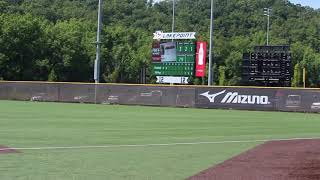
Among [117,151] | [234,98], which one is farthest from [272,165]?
[234,98]

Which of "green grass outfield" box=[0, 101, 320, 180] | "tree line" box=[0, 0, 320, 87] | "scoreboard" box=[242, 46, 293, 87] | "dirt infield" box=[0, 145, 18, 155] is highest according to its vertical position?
"tree line" box=[0, 0, 320, 87]

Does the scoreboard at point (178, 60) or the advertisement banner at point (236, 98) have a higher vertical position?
the scoreboard at point (178, 60)

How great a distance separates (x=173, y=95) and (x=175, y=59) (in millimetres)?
7366

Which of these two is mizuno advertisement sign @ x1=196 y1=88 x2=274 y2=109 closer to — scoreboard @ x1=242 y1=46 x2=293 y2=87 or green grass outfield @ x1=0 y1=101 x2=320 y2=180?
scoreboard @ x1=242 y1=46 x2=293 y2=87

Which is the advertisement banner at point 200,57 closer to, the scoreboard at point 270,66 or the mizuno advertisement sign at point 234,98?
the scoreboard at point 270,66

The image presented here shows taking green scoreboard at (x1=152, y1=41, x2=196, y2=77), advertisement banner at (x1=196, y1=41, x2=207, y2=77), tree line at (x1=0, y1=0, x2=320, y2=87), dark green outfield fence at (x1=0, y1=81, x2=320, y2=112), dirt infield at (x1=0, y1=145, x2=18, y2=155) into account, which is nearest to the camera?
dirt infield at (x1=0, y1=145, x2=18, y2=155)

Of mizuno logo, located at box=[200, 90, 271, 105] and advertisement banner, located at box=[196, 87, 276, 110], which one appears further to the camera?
mizuno logo, located at box=[200, 90, 271, 105]

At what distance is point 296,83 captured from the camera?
95812 mm

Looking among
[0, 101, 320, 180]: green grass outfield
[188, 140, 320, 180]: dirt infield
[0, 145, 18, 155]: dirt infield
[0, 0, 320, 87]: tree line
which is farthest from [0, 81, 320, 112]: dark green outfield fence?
[0, 0, 320, 87]: tree line

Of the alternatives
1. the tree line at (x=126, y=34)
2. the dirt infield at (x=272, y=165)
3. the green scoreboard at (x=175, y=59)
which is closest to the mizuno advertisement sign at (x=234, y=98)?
the green scoreboard at (x=175, y=59)

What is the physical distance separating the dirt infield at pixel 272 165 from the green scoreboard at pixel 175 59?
30.9 metres

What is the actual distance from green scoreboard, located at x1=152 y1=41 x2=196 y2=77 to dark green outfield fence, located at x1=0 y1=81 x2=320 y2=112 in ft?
20.3

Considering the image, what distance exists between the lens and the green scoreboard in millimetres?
45375

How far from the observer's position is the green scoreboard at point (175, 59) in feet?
149
